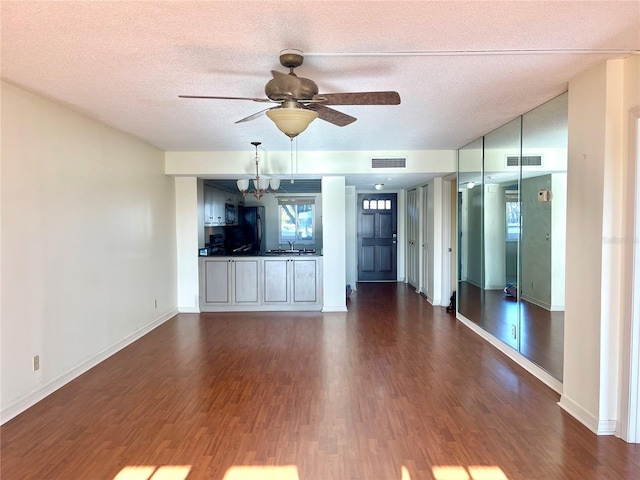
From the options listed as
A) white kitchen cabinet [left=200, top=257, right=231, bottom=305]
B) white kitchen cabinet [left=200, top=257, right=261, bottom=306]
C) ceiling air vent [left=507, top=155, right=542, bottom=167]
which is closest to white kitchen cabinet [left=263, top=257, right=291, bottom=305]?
white kitchen cabinet [left=200, top=257, right=261, bottom=306]

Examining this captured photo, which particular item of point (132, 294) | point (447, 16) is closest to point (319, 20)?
point (447, 16)

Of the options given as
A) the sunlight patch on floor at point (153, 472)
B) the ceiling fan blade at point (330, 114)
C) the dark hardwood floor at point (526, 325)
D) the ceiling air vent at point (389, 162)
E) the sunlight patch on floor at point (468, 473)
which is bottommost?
the sunlight patch on floor at point (468, 473)

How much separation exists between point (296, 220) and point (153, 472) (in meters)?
7.29

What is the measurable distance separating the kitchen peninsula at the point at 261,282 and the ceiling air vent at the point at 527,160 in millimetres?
3206

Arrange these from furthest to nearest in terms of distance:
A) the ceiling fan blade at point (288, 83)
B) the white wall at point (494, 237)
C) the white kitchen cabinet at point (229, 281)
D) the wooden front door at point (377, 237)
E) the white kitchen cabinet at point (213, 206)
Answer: the wooden front door at point (377, 237), the white kitchen cabinet at point (213, 206), the white kitchen cabinet at point (229, 281), the white wall at point (494, 237), the ceiling fan blade at point (288, 83)

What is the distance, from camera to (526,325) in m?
3.92

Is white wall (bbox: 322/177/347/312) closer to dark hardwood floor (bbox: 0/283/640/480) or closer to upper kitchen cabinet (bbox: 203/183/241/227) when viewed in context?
dark hardwood floor (bbox: 0/283/640/480)

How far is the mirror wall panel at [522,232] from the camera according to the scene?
3.46 meters

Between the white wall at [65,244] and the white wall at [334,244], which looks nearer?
the white wall at [65,244]

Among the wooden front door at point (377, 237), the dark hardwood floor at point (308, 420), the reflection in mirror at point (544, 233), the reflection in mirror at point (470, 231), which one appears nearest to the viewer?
the dark hardwood floor at point (308, 420)

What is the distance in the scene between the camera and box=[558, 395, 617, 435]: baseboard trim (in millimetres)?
2678

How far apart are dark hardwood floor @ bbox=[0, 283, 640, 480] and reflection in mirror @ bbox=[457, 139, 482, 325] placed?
89 cm

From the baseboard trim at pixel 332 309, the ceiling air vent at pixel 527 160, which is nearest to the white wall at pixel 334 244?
the baseboard trim at pixel 332 309

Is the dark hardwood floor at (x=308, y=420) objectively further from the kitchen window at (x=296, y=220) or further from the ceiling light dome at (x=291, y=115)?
Result: the kitchen window at (x=296, y=220)
